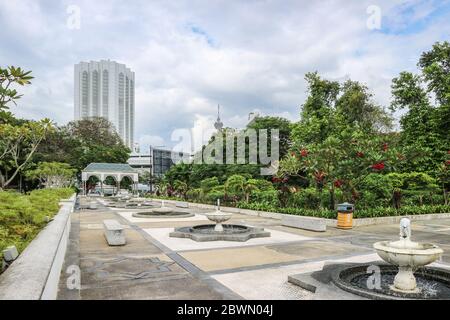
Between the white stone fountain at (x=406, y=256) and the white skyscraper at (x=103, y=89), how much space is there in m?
71.7

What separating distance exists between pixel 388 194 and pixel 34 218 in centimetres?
1653

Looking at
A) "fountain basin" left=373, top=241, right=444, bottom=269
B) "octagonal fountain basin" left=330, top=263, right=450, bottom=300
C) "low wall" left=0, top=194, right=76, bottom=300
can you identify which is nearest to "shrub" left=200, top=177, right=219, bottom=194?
"octagonal fountain basin" left=330, top=263, right=450, bottom=300

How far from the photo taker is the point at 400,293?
5887 mm

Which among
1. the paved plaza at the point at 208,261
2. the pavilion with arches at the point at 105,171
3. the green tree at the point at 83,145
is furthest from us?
the pavilion with arches at the point at 105,171

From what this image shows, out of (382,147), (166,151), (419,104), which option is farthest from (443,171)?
(166,151)

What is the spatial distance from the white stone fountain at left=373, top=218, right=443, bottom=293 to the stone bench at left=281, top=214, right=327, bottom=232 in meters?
8.04

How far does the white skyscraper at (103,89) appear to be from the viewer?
3031 inches

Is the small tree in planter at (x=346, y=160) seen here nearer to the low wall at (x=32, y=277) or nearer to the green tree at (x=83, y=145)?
the low wall at (x=32, y=277)

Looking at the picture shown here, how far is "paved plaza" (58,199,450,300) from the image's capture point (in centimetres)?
623

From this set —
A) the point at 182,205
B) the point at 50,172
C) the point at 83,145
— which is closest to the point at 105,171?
the point at 83,145

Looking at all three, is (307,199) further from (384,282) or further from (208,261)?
(384,282)

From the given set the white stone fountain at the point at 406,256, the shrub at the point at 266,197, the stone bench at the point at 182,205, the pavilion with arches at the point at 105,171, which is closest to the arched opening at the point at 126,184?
the pavilion with arches at the point at 105,171

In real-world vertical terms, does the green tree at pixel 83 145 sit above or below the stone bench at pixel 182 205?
above

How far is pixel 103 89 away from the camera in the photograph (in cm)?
8581
